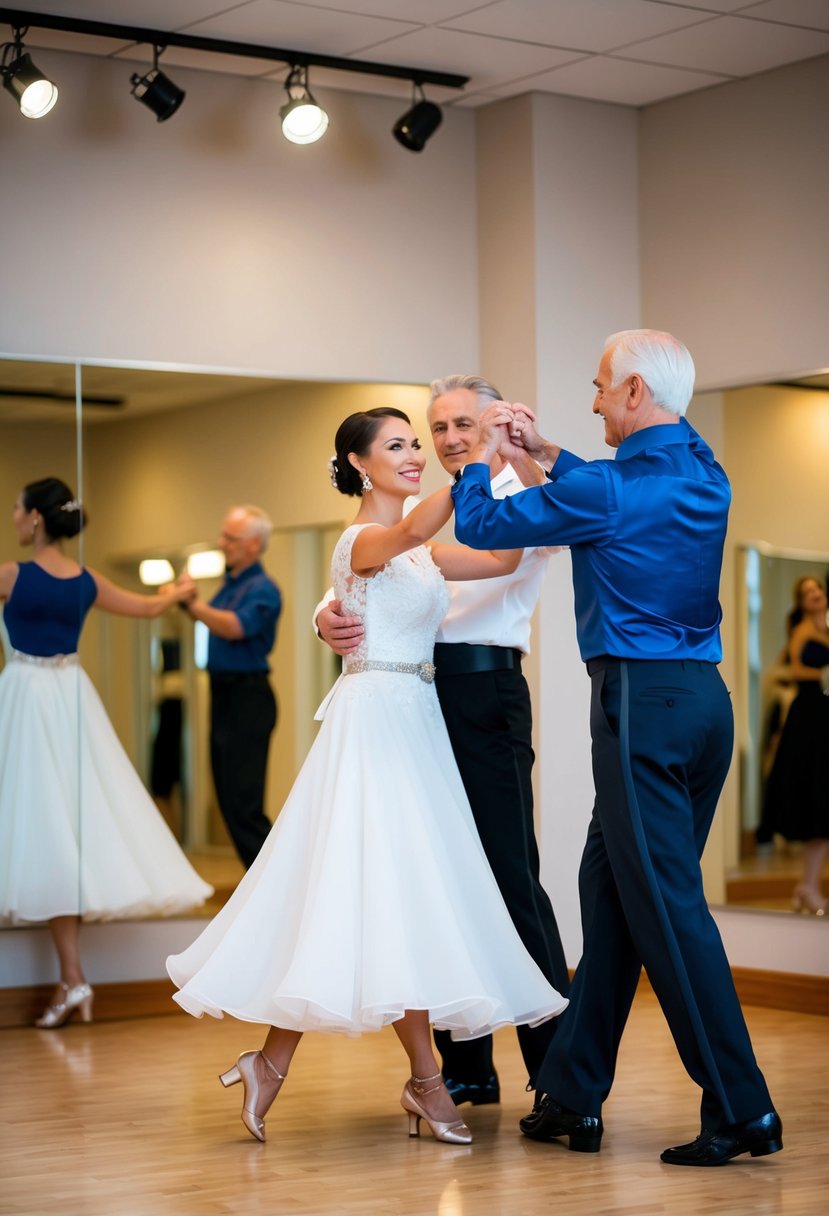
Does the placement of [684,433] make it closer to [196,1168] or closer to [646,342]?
[646,342]

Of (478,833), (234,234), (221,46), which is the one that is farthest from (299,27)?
(478,833)

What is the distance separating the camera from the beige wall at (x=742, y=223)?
5809 millimetres

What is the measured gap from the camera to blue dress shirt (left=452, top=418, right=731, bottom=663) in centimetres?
364

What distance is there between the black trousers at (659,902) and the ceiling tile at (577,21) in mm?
2464

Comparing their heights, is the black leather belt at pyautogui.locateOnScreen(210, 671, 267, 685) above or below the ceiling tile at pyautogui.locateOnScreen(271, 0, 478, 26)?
below

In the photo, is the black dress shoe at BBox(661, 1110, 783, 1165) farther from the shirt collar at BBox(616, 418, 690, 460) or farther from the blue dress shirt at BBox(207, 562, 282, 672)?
the blue dress shirt at BBox(207, 562, 282, 672)

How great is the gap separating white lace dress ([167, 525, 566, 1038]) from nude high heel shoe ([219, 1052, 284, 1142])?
0.54 feet

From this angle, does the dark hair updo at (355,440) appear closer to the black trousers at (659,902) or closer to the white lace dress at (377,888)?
the white lace dress at (377,888)

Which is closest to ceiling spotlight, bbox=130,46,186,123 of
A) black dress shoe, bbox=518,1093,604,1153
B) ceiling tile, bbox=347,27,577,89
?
ceiling tile, bbox=347,27,577,89

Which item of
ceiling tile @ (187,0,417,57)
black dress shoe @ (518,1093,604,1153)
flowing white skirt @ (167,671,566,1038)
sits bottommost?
black dress shoe @ (518,1093,604,1153)

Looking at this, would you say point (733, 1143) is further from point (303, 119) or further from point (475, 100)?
point (475, 100)

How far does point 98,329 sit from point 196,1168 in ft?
9.74

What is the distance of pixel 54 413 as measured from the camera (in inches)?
220

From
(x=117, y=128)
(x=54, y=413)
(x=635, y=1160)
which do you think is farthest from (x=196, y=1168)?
(x=117, y=128)
